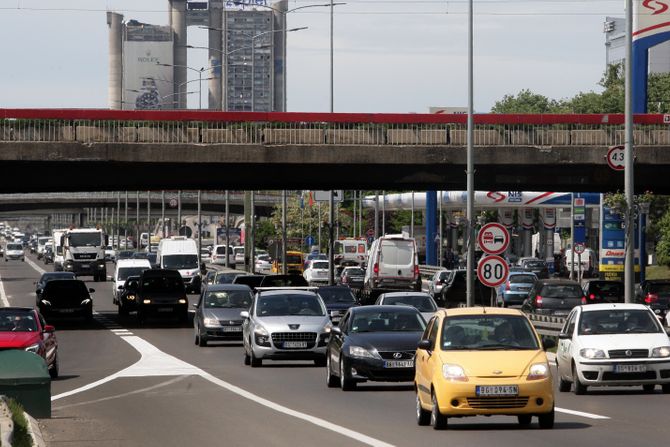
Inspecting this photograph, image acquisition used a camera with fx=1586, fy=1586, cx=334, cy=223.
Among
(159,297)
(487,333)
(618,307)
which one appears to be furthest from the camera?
(159,297)

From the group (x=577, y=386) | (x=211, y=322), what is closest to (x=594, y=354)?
(x=577, y=386)

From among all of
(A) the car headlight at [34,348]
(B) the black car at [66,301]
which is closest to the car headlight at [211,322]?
(A) the car headlight at [34,348]

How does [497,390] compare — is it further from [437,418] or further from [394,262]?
[394,262]

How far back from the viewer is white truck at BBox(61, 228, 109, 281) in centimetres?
10038

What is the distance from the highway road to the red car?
2.16ft

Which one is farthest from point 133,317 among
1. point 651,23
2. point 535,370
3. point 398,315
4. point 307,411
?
point 535,370

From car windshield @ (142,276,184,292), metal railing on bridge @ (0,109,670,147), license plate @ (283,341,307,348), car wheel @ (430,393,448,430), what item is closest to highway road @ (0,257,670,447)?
car wheel @ (430,393,448,430)

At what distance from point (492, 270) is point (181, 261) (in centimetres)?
4981

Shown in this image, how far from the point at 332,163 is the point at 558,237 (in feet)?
352

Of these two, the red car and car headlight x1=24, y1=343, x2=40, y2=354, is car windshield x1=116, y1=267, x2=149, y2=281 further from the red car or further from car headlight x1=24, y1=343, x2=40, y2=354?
car headlight x1=24, y1=343, x2=40, y2=354

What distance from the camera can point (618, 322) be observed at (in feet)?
81.5

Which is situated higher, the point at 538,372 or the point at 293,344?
the point at 538,372

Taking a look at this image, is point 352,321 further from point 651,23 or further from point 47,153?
point 651,23

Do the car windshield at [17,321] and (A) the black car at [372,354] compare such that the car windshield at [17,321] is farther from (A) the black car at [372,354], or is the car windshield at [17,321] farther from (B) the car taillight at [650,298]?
(B) the car taillight at [650,298]
